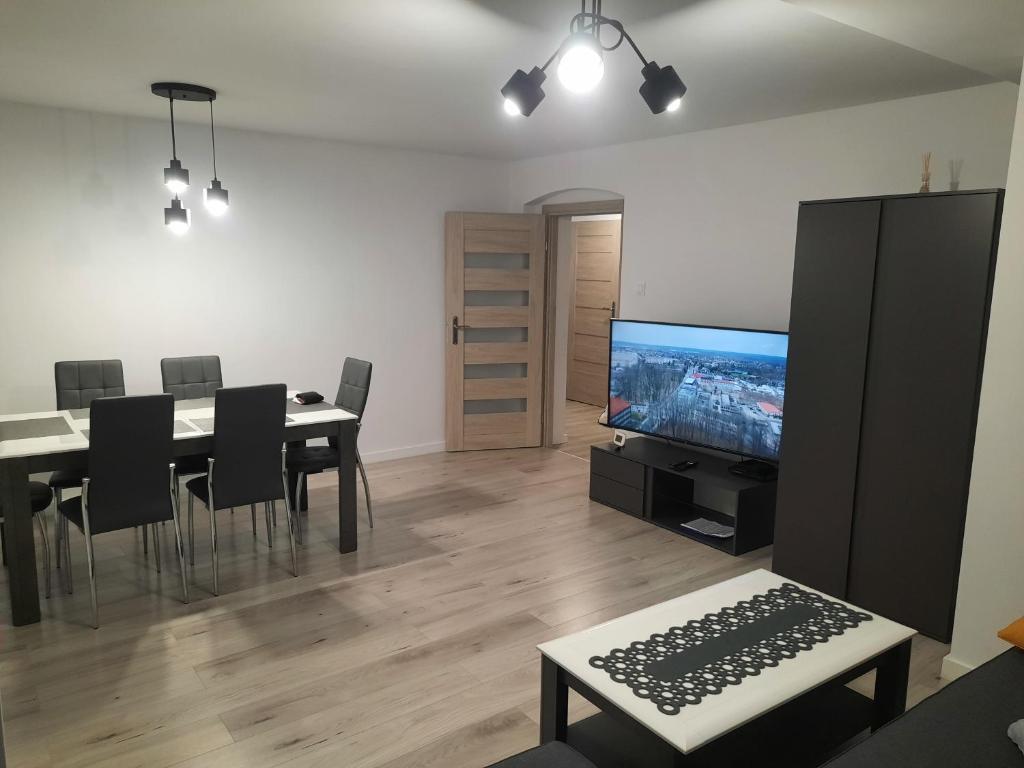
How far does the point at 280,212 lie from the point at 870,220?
12.8 ft

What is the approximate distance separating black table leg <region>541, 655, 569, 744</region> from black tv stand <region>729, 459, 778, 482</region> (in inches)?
93.8

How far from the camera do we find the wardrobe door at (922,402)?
2854mm

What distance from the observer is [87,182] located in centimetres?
455

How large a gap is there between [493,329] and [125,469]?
3516 mm

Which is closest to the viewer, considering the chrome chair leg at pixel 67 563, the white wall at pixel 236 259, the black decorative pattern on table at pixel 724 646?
the black decorative pattern on table at pixel 724 646

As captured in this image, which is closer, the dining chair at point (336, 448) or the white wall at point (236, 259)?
the dining chair at point (336, 448)

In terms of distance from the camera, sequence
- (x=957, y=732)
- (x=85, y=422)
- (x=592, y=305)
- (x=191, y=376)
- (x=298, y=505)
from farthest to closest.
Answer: (x=592, y=305)
(x=191, y=376)
(x=298, y=505)
(x=85, y=422)
(x=957, y=732)

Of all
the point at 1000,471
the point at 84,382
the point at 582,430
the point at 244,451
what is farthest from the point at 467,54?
the point at 582,430

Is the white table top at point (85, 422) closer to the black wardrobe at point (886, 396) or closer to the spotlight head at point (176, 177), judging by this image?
the spotlight head at point (176, 177)

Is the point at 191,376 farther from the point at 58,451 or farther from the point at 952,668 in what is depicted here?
the point at 952,668

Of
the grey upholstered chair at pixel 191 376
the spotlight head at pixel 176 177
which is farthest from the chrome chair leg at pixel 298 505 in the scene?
the spotlight head at pixel 176 177

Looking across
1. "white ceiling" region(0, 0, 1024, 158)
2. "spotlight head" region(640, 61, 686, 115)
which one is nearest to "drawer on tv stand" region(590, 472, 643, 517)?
"white ceiling" region(0, 0, 1024, 158)

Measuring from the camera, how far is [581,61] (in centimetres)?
205

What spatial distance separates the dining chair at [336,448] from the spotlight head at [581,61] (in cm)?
238
